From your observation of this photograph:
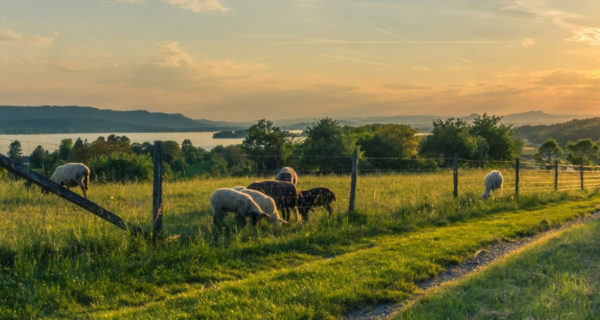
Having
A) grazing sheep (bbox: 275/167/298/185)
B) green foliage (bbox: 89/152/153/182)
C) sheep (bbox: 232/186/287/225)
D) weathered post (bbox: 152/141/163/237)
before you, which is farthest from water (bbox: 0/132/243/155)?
grazing sheep (bbox: 275/167/298/185)

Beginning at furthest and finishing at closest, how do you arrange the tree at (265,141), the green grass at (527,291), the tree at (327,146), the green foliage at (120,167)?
the tree at (265,141) → the tree at (327,146) → the green foliage at (120,167) → the green grass at (527,291)

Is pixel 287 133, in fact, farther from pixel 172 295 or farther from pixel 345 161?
pixel 172 295

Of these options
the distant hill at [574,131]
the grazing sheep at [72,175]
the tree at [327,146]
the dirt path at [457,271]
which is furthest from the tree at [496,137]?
the distant hill at [574,131]

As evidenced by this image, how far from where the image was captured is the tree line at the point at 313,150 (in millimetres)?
32312

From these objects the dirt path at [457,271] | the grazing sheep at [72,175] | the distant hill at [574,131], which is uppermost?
the distant hill at [574,131]

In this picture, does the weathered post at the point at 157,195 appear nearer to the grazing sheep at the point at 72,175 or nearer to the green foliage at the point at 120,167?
the grazing sheep at the point at 72,175

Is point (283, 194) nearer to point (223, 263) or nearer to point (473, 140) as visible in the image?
point (223, 263)

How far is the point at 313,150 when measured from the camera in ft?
147

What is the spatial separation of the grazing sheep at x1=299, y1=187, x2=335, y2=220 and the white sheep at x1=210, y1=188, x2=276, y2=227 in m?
2.23

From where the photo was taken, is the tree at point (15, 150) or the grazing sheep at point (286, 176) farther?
the grazing sheep at point (286, 176)

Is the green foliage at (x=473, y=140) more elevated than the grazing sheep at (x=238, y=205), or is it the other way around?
the green foliage at (x=473, y=140)

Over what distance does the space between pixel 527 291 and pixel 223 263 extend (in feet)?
16.8

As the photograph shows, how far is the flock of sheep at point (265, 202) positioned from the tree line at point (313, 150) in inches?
638

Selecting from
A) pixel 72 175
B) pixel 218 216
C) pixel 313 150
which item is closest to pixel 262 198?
pixel 218 216
